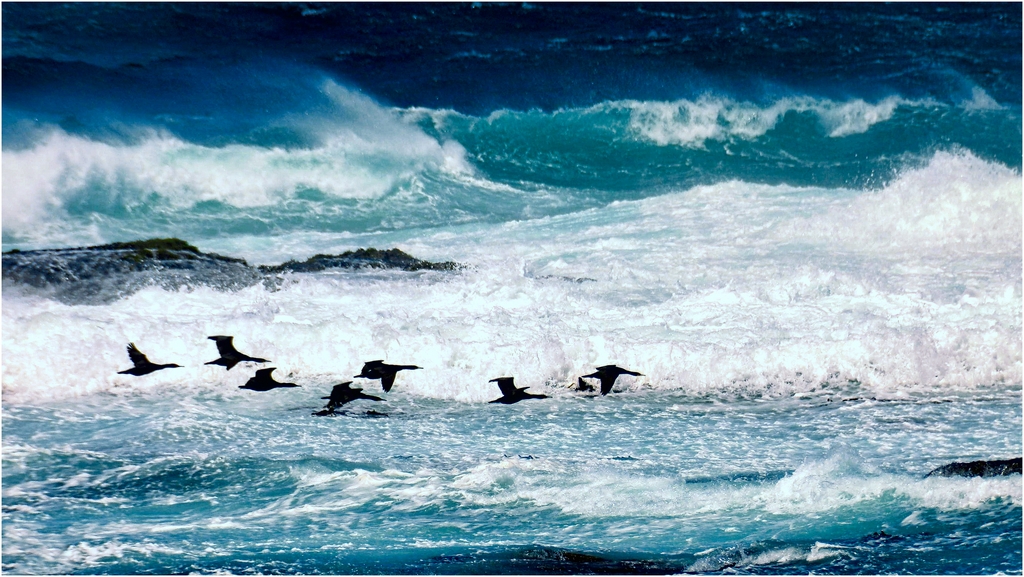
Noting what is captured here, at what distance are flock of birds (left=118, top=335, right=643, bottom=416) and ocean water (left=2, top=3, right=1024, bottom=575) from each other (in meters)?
0.14

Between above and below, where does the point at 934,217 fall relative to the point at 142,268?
above

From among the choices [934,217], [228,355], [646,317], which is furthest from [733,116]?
[228,355]

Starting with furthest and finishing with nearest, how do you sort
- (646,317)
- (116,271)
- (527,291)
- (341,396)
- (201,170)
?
(201,170) < (527,291) < (116,271) < (646,317) < (341,396)

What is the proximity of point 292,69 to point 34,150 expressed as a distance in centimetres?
521

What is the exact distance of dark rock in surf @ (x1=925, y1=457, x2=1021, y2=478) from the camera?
566cm

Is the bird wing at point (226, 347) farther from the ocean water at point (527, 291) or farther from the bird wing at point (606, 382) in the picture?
the bird wing at point (606, 382)

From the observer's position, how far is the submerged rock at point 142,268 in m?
9.85

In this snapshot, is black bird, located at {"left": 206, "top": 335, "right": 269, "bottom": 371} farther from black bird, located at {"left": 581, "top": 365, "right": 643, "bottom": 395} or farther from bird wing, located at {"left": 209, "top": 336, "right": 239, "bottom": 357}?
black bird, located at {"left": 581, "top": 365, "right": 643, "bottom": 395}

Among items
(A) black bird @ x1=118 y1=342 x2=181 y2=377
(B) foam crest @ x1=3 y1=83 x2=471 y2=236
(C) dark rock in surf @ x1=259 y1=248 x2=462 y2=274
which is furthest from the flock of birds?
(B) foam crest @ x1=3 y1=83 x2=471 y2=236

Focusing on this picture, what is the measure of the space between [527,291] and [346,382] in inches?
116

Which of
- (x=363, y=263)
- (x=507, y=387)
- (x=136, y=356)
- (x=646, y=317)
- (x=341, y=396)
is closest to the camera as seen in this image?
(x=341, y=396)

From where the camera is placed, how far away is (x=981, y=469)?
5.72m

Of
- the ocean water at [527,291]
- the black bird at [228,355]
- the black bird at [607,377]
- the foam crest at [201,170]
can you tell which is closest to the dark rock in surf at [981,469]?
the ocean water at [527,291]

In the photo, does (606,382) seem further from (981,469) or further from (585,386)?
(981,469)
